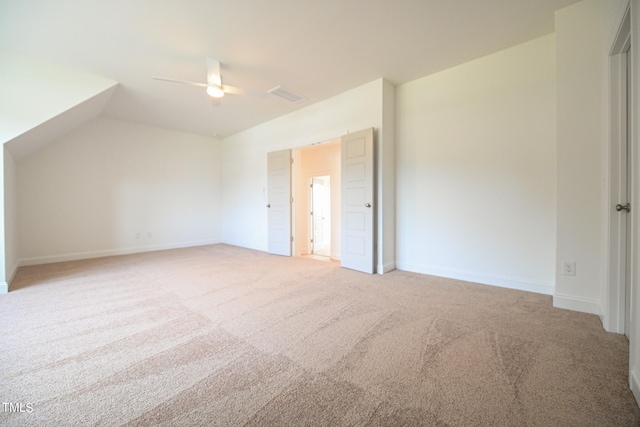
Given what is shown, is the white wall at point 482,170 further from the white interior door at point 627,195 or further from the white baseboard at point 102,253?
the white baseboard at point 102,253

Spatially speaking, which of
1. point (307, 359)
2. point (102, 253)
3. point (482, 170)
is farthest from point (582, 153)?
point (102, 253)

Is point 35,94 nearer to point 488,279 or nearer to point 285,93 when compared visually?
point 285,93

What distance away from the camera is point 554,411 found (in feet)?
3.82

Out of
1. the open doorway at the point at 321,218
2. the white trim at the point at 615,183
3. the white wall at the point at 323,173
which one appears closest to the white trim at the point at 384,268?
the white trim at the point at 615,183

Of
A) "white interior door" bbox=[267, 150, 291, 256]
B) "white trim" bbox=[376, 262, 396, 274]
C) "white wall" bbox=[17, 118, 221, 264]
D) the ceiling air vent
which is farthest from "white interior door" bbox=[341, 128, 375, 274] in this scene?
"white wall" bbox=[17, 118, 221, 264]

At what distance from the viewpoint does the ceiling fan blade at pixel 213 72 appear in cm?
288

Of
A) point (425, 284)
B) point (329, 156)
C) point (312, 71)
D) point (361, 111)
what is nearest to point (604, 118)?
point (425, 284)

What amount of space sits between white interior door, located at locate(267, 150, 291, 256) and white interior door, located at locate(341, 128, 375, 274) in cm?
140

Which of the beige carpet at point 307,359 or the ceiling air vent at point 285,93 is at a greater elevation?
the ceiling air vent at point 285,93

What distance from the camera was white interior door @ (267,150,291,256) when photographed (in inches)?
192

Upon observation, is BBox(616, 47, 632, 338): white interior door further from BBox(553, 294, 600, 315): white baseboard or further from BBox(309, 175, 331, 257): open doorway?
BBox(309, 175, 331, 257): open doorway

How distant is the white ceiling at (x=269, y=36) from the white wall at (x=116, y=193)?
208 centimetres

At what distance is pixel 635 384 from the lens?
1229 mm

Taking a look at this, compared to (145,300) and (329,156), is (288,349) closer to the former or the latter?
(145,300)
